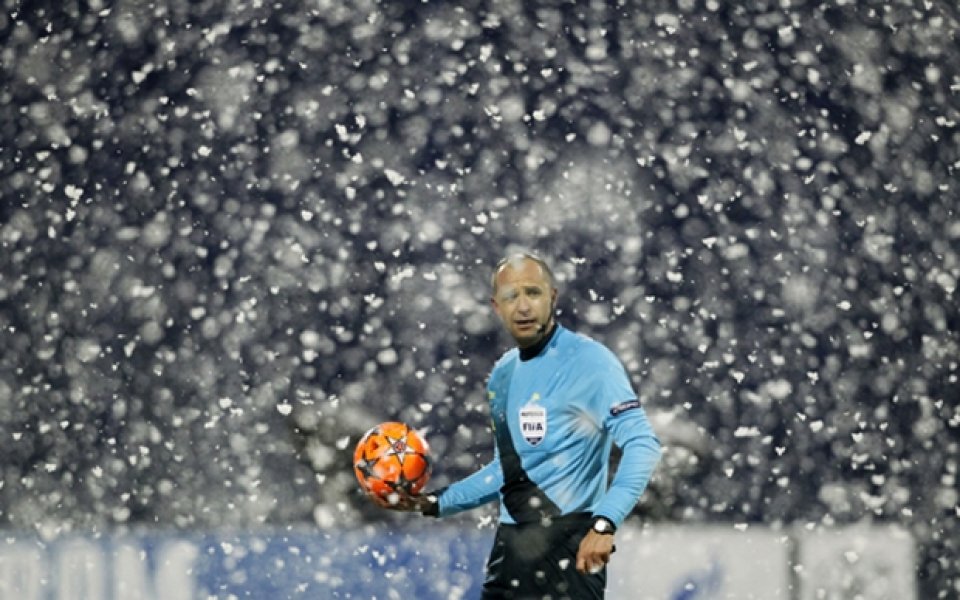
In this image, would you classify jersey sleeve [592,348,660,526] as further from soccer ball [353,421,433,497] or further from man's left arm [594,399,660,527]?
soccer ball [353,421,433,497]

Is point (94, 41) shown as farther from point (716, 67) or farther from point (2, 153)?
point (716, 67)

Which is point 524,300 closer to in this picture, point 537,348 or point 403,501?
Answer: point 537,348

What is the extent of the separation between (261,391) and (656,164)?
31 cm

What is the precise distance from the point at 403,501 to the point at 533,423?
4.2 inches

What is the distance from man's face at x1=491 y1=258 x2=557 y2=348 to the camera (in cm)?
87

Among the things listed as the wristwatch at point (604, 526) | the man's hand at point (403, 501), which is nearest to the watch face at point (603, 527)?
the wristwatch at point (604, 526)

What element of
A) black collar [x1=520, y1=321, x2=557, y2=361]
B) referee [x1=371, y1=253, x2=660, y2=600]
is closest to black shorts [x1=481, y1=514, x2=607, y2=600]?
referee [x1=371, y1=253, x2=660, y2=600]

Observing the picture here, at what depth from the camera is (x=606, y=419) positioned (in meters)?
0.89

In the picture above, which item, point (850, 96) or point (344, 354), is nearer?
point (344, 354)

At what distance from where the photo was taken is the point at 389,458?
2.75ft

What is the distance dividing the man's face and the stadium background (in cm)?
1

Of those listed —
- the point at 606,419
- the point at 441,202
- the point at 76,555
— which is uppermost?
the point at 441,202

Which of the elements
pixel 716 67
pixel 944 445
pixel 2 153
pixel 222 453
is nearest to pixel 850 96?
pixel 716 67

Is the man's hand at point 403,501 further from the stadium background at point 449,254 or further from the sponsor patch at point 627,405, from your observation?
the sponsor patch at point 627,405
